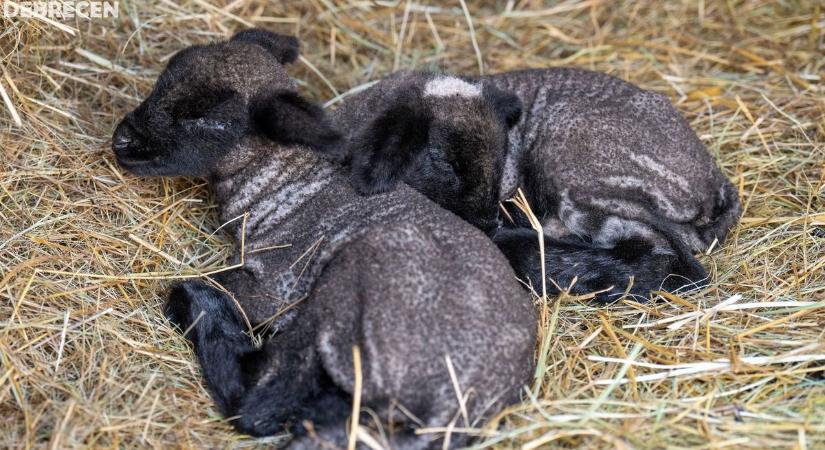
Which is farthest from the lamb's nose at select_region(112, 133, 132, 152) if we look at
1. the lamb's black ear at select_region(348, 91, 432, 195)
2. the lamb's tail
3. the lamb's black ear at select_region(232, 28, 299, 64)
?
the lamb's tail

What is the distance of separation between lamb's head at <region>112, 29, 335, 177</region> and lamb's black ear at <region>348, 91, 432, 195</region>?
314 mm

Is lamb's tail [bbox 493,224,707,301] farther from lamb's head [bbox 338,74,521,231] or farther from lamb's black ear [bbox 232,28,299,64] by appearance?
lamb's black ear [bbox 232,28,299,64]

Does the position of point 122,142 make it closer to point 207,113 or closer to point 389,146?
point 207,113

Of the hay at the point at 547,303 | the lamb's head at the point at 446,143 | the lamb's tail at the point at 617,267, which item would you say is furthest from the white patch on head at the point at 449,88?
A: the hay at the point at 547,303

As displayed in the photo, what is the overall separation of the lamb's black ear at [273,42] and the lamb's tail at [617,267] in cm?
178

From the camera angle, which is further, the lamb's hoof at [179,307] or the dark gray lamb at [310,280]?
the lamb's hoof at [179,307]

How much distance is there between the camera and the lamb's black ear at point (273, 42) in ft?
16.3

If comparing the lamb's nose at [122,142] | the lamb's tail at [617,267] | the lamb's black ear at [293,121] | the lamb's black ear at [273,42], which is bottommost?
the lamb's tail at [617,267]

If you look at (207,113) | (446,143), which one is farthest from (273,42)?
(446,143)

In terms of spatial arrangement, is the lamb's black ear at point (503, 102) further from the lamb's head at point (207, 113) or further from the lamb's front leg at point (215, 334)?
the lamb's front leg at point (215, 334)

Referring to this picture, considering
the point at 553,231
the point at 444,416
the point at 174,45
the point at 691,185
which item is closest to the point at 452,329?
the point at 444,416

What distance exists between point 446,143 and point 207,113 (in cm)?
131

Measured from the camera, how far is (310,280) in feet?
13.8

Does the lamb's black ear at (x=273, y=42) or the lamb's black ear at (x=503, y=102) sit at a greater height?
the lamb's black ear at (x=273, y=42)
